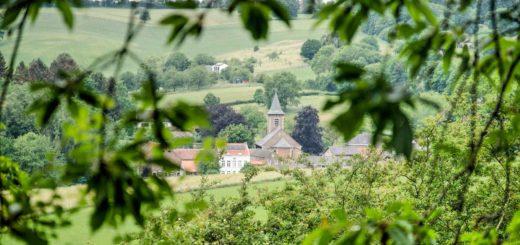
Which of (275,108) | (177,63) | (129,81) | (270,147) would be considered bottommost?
(270,147)

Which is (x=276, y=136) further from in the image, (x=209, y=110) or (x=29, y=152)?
(x=209, y=110)

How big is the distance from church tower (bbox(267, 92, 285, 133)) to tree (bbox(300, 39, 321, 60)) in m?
22.7

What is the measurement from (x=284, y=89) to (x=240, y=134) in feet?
46.0

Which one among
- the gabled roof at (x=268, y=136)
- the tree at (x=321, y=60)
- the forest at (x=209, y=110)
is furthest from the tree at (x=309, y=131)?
the forest at (x=209, y=110)

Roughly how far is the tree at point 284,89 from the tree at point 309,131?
37.0 feet

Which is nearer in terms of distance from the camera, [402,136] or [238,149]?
[402,136]

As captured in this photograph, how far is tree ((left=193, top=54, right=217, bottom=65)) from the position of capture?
451ft

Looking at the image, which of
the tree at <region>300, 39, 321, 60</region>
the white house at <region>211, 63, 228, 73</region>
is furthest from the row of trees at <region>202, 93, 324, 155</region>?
the tree at <region>300, 39, 321, 60</region>

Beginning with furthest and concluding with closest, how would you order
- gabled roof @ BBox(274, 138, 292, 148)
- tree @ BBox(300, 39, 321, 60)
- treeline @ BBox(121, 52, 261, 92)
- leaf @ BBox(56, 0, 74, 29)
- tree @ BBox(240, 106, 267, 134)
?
tree @ BBox(300, 39, 321, 60)
treeline @ BBox(121, 52, 261, 92)
tree @ BBox(240, 106, 267, 134)
gabled roof @ BBox(274, 138, 292, 148)
leaf @ BBox(56, 0, 74, 29)

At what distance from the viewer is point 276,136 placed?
108m

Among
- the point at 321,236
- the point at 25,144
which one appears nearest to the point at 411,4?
the point at 321,236

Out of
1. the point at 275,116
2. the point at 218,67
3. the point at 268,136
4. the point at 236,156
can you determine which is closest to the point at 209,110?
the point at 236,156

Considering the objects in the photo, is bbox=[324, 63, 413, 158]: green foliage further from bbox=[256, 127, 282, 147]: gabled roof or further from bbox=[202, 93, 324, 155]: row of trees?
bbox=[256, 127, 282, 147]: gabled roof

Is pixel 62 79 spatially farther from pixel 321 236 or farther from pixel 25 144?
pixel 25 144
